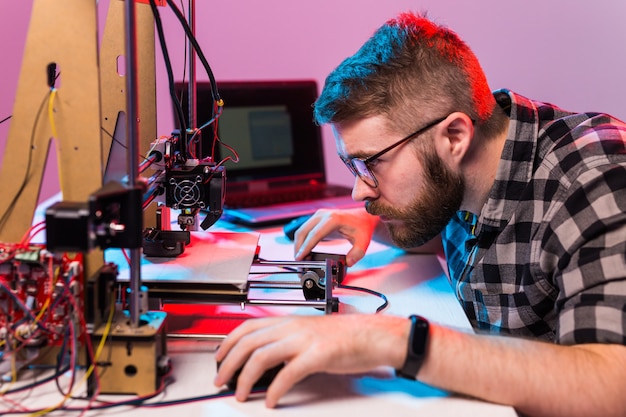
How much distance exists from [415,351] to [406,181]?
49cm

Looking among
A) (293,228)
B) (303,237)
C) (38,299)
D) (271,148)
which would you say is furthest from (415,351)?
(271,148)

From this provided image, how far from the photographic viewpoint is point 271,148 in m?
2.22

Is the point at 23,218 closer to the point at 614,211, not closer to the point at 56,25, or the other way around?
the point at 56,25

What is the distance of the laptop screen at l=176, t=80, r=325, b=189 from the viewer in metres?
2.14

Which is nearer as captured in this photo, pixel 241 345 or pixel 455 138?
pixel 241 345

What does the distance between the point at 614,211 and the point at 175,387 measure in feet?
2.32

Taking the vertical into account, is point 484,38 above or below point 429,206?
above

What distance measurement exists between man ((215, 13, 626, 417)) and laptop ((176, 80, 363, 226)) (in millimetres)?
599

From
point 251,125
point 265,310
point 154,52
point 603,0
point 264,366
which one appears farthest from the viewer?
point 603,0

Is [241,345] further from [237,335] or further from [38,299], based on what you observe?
[38,299]

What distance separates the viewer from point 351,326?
86 centimetres

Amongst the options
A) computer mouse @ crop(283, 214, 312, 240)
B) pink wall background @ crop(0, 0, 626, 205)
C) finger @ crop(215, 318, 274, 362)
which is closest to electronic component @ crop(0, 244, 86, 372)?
finger @ crop(215, 318, 274, 362)

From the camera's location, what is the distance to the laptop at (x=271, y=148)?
2057 millimetres

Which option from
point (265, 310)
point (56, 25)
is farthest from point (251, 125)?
point (56, 25)
